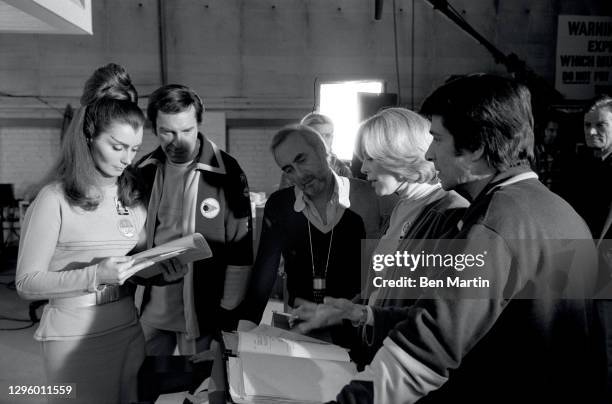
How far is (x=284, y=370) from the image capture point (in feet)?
2.82

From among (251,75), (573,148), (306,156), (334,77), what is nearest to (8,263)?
(251,75)

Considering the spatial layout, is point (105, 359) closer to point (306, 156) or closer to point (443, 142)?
point (306, 156)

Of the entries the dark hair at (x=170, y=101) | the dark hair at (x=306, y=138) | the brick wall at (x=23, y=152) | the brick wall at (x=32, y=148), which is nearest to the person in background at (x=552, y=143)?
the brick wall at (x=32, y=148)

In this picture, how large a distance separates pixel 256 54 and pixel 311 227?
17.1ft

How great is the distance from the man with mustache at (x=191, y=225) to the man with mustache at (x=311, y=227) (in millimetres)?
151

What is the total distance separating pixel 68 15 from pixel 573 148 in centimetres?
570

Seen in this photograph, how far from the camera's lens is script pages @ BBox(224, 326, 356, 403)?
2.63ft

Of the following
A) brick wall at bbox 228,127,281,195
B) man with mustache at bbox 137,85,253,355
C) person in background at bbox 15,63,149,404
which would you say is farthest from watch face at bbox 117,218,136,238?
brick wall at bbox 228,127,281,195

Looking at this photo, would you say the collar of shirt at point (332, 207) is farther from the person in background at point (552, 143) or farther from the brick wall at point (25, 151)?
the brick wall at point (25, 151)

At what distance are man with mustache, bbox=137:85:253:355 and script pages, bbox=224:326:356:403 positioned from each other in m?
0.84

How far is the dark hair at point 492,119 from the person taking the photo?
0.83 metres

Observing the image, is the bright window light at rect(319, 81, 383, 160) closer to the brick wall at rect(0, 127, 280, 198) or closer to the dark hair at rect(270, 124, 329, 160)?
the brick wall at rect(0, 127, 280, 198)

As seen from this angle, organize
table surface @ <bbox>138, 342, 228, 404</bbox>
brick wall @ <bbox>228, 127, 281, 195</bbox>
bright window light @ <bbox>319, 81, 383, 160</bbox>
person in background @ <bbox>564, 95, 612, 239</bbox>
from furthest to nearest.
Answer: brick wall @ <bbox>228, 127, 281, 195</bbox> < bright window light @ <bbox>319, 81, 383, 160</bbox> < person in background @ <bbox>564, 95, 612, 239</bbox> < table surface @ <bbox>138, 342, 228, 404</bbox>

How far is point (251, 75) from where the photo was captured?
6461mm
